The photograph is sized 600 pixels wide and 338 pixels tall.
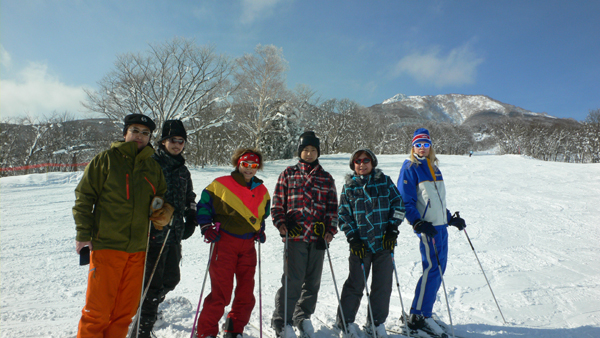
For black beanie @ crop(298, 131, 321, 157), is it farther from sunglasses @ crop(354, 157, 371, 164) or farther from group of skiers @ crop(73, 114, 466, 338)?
sunglasses @ crop(354, 157, 371, 164)

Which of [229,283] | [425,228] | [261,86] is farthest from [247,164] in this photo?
[261,86]

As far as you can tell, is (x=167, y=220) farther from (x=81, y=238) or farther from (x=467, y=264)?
(x=467, y=264)

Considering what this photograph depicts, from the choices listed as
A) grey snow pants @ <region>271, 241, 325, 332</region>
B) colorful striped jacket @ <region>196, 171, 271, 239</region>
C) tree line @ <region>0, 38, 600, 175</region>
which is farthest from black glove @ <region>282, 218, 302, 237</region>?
tree line @ <region>0, 38, 600, 175</region>

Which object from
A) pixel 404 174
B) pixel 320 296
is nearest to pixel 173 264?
pixel 320 296

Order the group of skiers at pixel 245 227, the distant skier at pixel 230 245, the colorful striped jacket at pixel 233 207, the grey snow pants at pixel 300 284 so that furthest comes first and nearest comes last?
the grey snow pants at pixel 300 284
the colorful striped jacket at pixel 233 207
the distant skier at pixel 230 245
the group of skiers at pixel 245 227

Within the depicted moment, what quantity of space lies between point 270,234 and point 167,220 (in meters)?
4.79

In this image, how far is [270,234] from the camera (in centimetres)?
701

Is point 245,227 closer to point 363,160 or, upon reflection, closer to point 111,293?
point 111,293

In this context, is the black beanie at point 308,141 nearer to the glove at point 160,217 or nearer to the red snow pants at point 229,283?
the red snow pants at point 229,283

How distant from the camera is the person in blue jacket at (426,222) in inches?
115

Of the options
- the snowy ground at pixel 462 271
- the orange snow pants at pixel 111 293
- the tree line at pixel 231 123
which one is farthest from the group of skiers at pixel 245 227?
the tree line at pixel 231 123

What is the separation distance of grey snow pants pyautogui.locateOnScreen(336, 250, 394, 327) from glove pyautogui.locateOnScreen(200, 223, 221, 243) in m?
1.36

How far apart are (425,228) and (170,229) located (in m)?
2.53

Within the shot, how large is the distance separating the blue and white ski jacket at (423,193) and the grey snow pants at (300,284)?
1.11m
